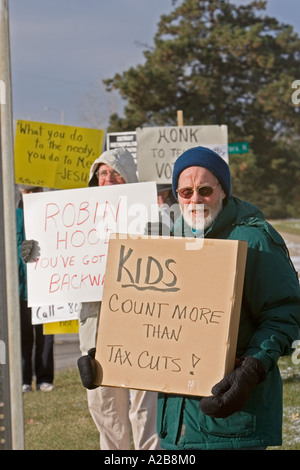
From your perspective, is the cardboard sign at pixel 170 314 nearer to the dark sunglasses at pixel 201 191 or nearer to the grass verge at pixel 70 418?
the dark sunglasses at pixel 201 191

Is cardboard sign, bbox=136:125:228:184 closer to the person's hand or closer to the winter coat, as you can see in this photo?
the winter coat

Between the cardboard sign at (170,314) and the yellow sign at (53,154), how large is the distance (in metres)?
2.69

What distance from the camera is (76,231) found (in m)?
4.12

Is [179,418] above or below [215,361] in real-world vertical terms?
below

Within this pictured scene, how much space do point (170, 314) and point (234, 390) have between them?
34 centimetres

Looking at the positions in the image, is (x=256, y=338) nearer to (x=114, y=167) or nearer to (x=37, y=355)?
(x=114, y=167)

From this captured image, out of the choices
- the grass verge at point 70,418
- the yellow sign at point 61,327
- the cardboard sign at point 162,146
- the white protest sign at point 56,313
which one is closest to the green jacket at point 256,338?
the white protest sign at point 56,313

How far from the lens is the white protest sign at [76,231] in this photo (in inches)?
158

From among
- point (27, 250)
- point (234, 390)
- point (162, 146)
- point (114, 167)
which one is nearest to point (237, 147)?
point (162, 146)

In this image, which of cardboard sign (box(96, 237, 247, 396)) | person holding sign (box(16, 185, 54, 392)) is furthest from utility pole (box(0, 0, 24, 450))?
person holding sign (box(16, 185, 54, 392))

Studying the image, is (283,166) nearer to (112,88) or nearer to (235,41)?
(235,41)

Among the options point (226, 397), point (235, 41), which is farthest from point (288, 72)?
point (226, 397)

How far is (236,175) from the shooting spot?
2495 cm

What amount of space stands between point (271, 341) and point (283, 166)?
966 inches
